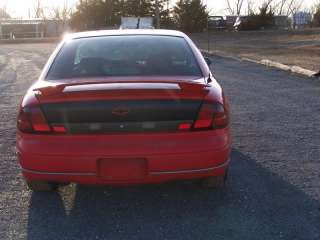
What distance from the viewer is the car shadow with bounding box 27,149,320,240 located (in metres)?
3.80

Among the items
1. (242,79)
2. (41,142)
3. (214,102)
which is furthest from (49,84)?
(242,79)

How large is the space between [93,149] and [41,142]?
0.40 meters

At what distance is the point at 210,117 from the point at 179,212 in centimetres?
76

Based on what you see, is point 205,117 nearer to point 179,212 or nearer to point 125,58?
point 179,212

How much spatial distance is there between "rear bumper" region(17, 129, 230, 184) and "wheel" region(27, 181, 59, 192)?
0.99ft

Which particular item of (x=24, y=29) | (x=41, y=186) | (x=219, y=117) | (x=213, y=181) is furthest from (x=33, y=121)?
(x=24, y=29)

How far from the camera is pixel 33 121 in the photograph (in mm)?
4051

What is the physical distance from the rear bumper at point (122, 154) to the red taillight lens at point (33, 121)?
52mm

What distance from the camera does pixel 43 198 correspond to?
455 centimetres

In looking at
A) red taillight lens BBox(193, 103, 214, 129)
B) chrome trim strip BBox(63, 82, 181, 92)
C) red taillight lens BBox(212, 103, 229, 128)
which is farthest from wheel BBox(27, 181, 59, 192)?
red taillight lens BBox(212, 103, 229, 128)

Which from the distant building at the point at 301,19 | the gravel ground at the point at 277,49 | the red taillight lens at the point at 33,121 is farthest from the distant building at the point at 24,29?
the red taillight lens at the point at 33,121

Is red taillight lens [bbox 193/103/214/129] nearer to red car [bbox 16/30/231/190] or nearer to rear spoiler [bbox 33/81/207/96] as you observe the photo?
red car [bbox 16/30/231/190]

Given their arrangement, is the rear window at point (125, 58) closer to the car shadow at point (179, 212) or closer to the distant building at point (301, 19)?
the car shadow at point (179, 212)

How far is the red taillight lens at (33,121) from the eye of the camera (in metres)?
4.03
